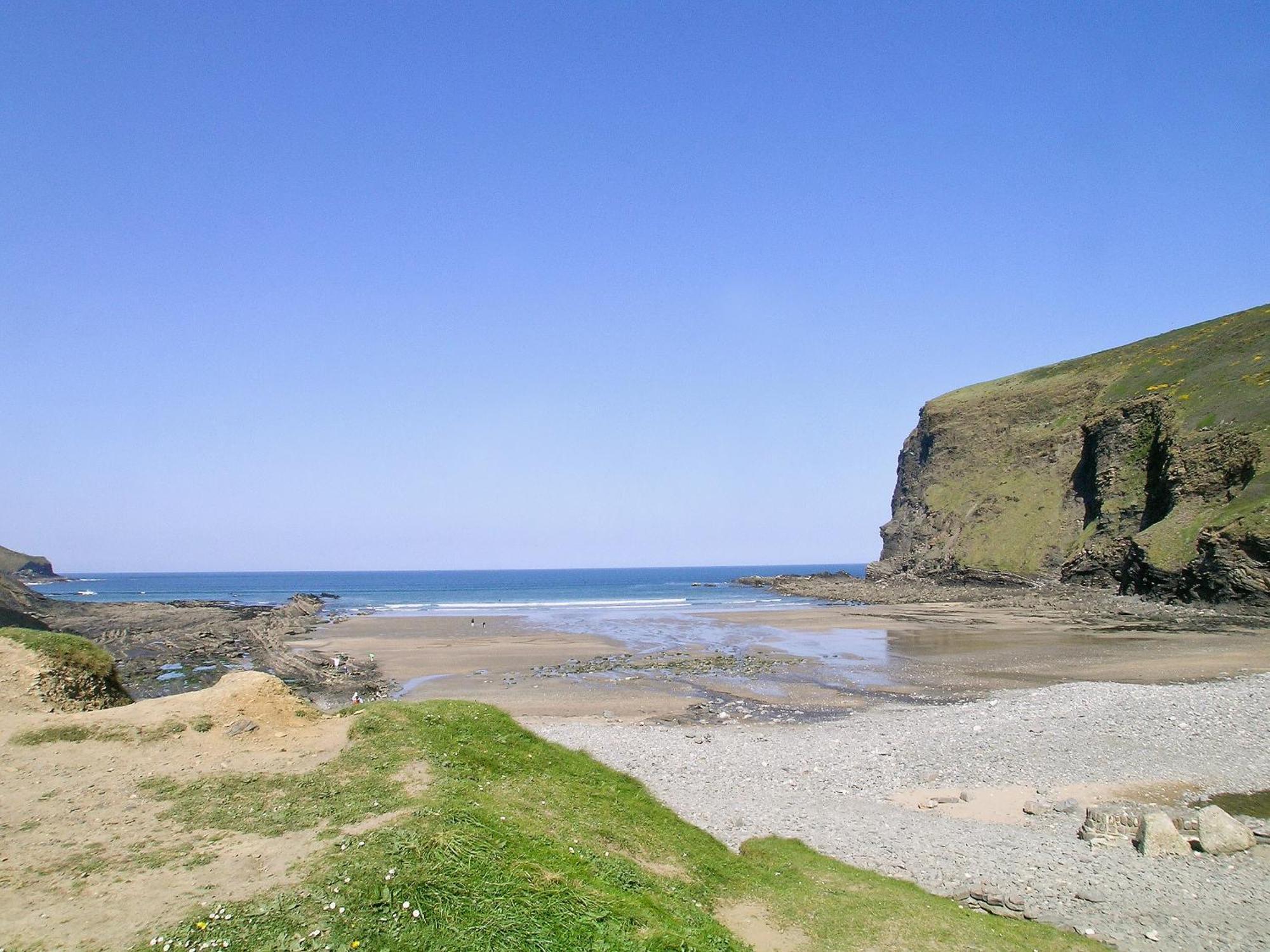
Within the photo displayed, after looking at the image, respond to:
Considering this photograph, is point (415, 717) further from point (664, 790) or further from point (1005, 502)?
point (1005, 502)

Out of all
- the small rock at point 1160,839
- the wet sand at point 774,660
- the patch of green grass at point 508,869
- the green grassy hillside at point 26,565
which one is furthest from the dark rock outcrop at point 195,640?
the green grassy hillside at point 26,565

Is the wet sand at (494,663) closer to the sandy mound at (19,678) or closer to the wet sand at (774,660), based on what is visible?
the wet sand at (774,660)

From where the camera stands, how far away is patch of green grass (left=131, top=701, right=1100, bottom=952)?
23.5ft

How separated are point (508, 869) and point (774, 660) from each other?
3766cm

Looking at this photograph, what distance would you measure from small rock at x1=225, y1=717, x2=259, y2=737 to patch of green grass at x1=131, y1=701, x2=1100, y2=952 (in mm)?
1672

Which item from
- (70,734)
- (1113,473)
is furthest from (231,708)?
(1113,473)

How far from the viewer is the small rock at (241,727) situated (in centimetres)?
1216

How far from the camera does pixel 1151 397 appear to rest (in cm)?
7812

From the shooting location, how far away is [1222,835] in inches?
502

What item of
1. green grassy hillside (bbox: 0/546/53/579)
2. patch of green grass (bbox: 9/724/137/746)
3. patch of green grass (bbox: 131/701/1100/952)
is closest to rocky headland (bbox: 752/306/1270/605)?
patch of green grass (bbox: 131/701/1100/952)

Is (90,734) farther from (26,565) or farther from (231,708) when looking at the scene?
(26,565)

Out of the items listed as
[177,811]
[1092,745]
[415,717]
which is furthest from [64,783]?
[1092,745]

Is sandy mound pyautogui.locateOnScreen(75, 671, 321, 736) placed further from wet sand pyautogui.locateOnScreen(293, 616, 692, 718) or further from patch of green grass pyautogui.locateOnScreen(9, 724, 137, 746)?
wet sand pyautogui.locateOnScreen(293, 616, 692, 718)

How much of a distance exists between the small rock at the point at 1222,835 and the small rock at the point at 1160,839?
317 mm
